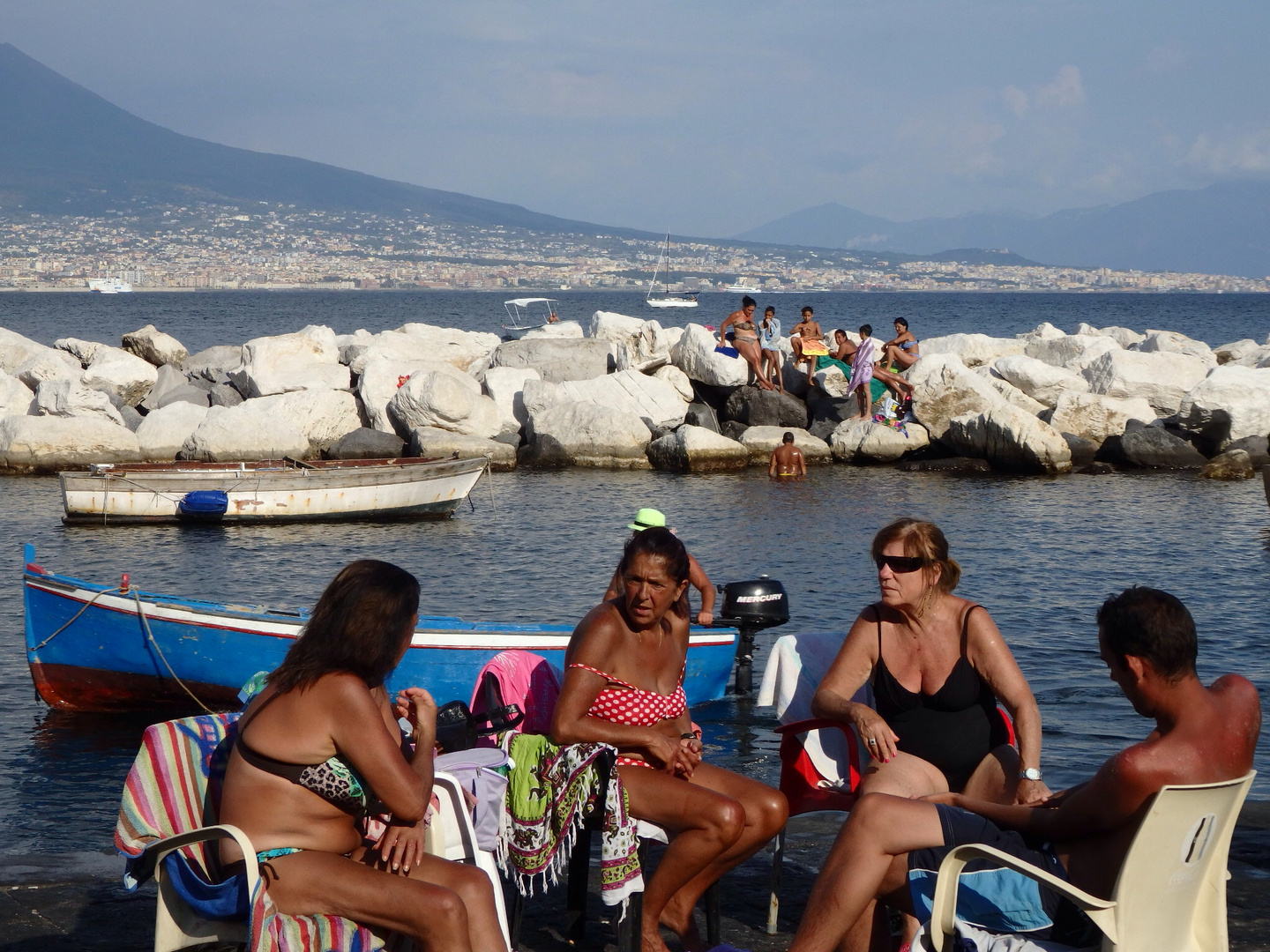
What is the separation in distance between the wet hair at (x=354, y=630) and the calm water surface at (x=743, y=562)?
4.79 meters

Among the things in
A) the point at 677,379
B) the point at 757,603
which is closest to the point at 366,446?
the point at 677,379

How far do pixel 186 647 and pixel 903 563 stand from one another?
6.39m

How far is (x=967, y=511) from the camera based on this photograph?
19.7 m

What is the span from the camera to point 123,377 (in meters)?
26.6

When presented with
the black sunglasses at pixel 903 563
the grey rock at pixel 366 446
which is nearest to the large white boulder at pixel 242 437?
the grey rock at pixel 366 446

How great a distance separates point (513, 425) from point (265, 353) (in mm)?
5578

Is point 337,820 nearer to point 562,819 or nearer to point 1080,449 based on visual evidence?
point 562,819

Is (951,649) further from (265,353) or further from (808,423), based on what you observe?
(265,353)

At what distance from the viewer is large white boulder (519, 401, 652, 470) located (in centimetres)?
2380

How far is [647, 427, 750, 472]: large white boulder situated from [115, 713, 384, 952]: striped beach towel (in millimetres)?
19354

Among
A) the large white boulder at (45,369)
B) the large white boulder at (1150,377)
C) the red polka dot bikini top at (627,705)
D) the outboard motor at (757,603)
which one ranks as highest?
the large white boulder at (1150,377)

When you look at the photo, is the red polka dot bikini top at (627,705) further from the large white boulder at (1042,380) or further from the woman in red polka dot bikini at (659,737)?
the large white boulder at (1042,380)

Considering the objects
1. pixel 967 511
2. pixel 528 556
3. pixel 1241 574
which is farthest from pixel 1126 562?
pixel 528 556

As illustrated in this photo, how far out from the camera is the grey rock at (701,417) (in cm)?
2531
